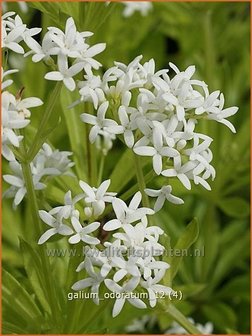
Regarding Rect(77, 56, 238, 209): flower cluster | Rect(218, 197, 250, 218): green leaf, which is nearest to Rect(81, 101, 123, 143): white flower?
Rect(77, 56, 238, 209): flower cluster

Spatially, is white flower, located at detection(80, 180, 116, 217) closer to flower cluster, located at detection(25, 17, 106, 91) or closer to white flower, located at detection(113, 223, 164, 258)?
white flower, located at detection(113, 223, 164, 258)

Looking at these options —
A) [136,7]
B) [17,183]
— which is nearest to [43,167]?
[17,183]

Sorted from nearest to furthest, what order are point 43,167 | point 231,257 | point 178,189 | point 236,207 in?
point 43,167, point 178,189, point 236,207, point 231,257

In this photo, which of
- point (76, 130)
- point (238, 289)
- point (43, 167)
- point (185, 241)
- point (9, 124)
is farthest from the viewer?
point (238, 289)

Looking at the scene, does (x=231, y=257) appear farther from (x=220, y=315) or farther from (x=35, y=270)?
(x=35, y=270)

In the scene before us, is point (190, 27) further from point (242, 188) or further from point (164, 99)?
point (164, 99)

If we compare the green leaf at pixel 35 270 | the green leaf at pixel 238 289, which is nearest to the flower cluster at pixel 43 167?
the green leaf at pixel 35 270

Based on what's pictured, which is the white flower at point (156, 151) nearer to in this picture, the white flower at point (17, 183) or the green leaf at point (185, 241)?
the green leaf at point (185, 241)
